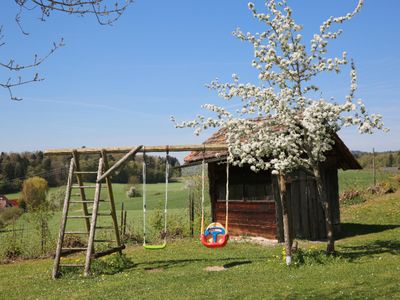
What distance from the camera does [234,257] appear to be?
14.5m

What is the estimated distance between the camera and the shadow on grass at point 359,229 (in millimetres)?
18628

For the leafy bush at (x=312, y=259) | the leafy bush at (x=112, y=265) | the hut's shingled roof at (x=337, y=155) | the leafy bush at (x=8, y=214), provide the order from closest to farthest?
the leafy bush at (x=312, y=259), the leafy bush at (x=112, y=265), the hut's shingled roof at (x=337, y=155), the leafy bush at (x=8, y=214)

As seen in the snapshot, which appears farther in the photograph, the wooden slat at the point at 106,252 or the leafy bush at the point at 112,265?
the leafy bush at the point at 112,265

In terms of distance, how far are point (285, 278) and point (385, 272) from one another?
93.2 inches

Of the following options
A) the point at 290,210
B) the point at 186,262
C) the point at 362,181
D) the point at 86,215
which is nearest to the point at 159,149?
the point at 86,215

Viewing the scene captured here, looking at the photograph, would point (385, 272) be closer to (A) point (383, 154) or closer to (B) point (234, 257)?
(B) point (234, 257)

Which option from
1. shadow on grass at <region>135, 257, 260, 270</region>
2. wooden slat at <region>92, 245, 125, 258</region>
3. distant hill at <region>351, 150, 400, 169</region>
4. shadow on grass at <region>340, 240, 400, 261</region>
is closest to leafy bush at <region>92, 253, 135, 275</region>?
wooden slat at <region>92, 245, 125, 258</region>

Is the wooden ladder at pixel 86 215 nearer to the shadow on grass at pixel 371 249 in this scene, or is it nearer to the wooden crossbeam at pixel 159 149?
the wooden crossbeam at pixel 159 149

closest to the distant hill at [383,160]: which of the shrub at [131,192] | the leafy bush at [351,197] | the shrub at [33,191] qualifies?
the leafy bush at [351,197]

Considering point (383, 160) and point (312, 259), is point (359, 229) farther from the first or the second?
point (383, 160)

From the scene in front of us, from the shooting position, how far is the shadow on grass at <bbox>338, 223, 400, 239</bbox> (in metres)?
18.6

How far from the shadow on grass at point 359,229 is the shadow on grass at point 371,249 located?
9.77 feet

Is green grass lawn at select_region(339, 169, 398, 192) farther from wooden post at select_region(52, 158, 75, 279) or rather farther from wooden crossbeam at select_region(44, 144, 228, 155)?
wooden post at select_region(52, 158, 75, 279)

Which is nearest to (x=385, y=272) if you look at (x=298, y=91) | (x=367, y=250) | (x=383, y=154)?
(x=367, y=250)
